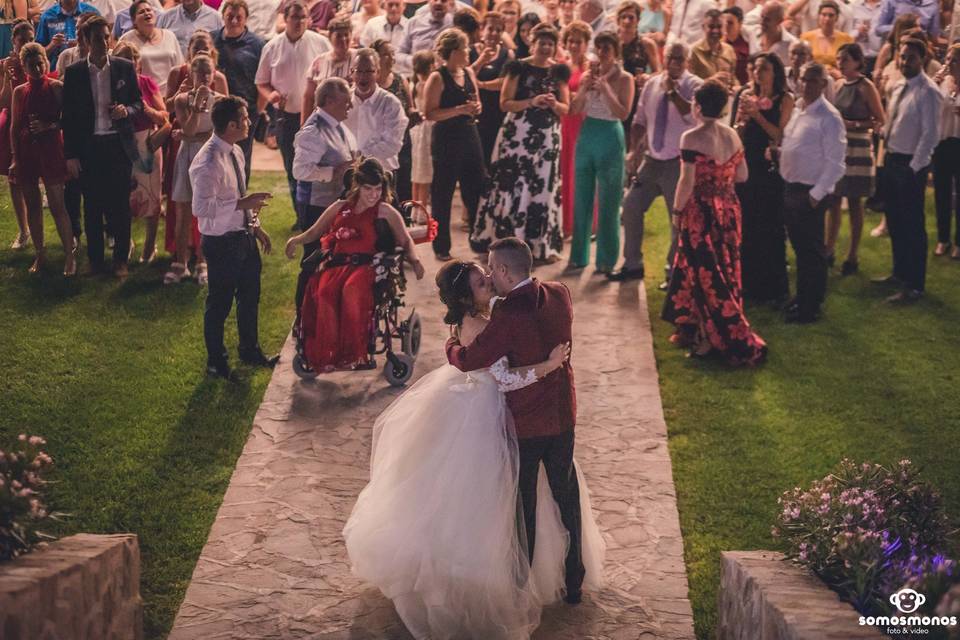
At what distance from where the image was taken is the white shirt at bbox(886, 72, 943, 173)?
893 centimetres

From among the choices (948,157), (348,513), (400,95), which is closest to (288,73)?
(400,95)

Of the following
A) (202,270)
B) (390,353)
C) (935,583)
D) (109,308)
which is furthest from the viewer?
(202,270)

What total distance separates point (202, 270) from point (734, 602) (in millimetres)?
5706

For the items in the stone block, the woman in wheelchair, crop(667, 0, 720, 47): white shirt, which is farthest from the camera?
crop(667, 0, 720, 47): white shirt

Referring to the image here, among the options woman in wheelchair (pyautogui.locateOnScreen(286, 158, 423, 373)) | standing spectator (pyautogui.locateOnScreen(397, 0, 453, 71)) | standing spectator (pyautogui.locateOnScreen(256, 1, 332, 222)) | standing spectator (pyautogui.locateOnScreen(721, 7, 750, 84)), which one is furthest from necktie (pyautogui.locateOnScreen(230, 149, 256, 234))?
standing spectator (pyautogui.locateOnScreen(721, 7, 750, 84))

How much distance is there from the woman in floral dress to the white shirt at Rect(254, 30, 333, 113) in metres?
1.92

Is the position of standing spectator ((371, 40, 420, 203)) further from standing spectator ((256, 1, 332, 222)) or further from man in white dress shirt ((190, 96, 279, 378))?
man in white dress shirt ((190, 96, 279, 378))

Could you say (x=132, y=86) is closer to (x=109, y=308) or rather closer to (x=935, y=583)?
(x=109, y=308)

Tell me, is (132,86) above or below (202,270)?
above

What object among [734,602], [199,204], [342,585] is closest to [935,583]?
[734,602]

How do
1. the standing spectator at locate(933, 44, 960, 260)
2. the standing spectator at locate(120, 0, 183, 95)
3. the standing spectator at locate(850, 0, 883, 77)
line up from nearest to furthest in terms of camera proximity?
the standing spectator at locate(933, 44, 960, 260), the standing spectator at locate(120, 0, 183, 95), the standing spectator at locate(850, 0, 883, 77)

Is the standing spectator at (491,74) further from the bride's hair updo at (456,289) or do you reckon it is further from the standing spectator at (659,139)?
the bride's hair updo at (456,289)

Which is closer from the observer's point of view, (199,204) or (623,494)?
(623,494)

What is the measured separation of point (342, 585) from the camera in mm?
5246
